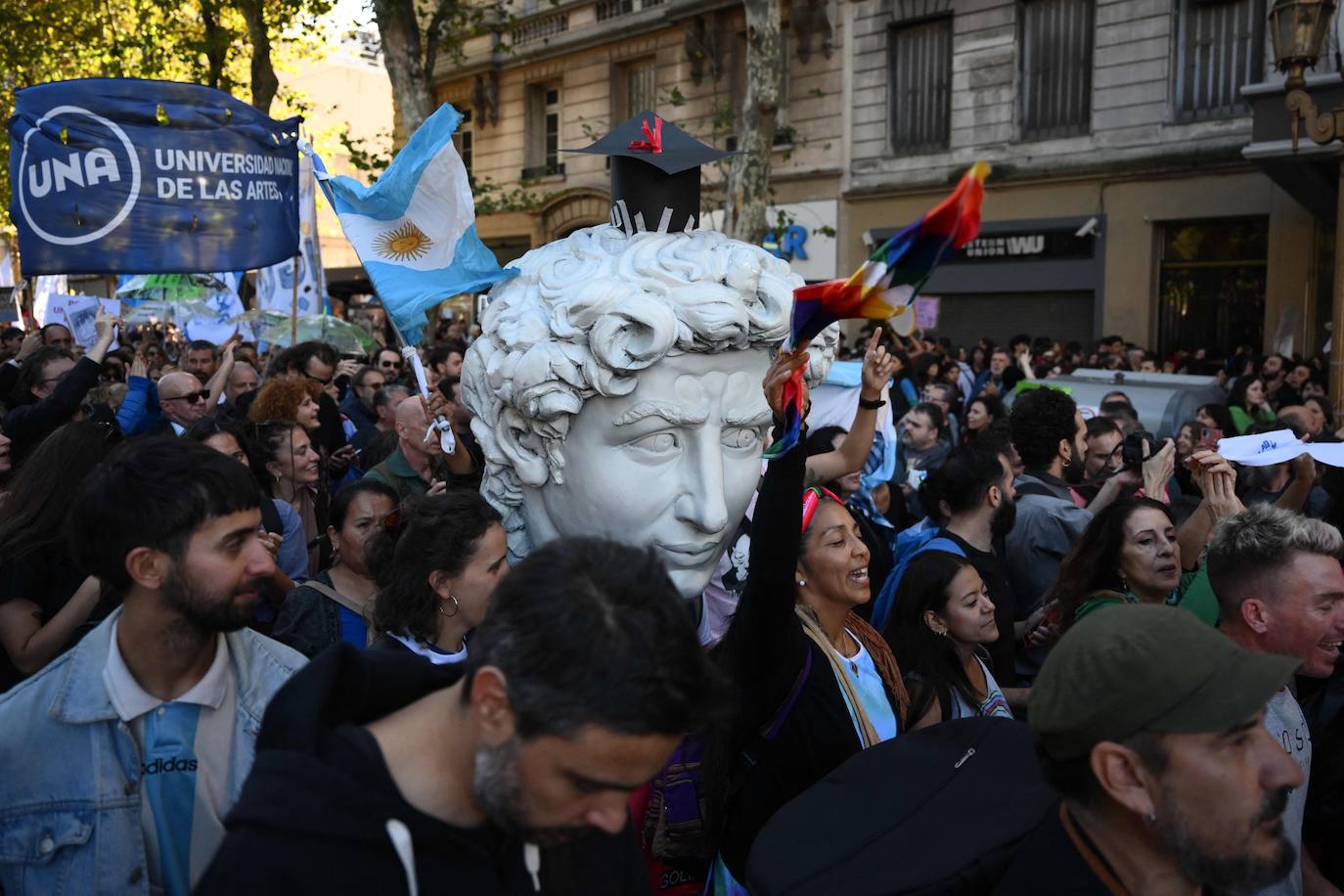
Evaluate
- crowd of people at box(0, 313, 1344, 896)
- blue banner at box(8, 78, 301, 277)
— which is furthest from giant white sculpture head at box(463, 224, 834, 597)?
blue banner at box(8, 78, 301, 277)

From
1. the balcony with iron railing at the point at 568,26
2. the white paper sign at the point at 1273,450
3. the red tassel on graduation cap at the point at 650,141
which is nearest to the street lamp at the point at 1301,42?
the white paper sign at the point at 1273,450

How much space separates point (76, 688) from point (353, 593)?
1463mm

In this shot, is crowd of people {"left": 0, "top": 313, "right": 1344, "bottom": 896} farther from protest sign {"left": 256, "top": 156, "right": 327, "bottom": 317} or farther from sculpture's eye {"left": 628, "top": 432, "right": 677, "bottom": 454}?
protest sign {"left": 256, "top": 156, "right": 327, "bottom": 317}

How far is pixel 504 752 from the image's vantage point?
172cm

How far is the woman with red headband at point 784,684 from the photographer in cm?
281

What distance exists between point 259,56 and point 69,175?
10.7 m

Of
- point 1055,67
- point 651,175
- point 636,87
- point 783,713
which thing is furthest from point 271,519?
point 636,87

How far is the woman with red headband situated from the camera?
281 cm

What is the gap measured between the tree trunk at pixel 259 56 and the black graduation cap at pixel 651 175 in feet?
45.8

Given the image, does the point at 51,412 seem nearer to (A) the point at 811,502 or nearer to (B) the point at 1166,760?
(A) the point at 811,502

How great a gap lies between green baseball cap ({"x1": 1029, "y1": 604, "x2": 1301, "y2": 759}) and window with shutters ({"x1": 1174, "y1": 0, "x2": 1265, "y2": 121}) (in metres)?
17.0

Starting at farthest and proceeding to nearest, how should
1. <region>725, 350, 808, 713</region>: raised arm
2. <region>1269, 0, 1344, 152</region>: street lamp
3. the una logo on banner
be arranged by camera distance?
<region>1269, 0, 1344, 152</region>: street lamp, the una logo on banner, <region>725, 350, 808, 713</region>: raised arm

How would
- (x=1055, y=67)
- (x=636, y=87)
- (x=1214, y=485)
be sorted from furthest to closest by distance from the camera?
1. (x=636, y=87)
2. (x=1055, y=67)
3. (x=1214, y=485)

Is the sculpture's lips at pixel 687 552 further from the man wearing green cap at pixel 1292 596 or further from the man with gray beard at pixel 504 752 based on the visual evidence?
the man wearing green cap at pixel 1292 596
